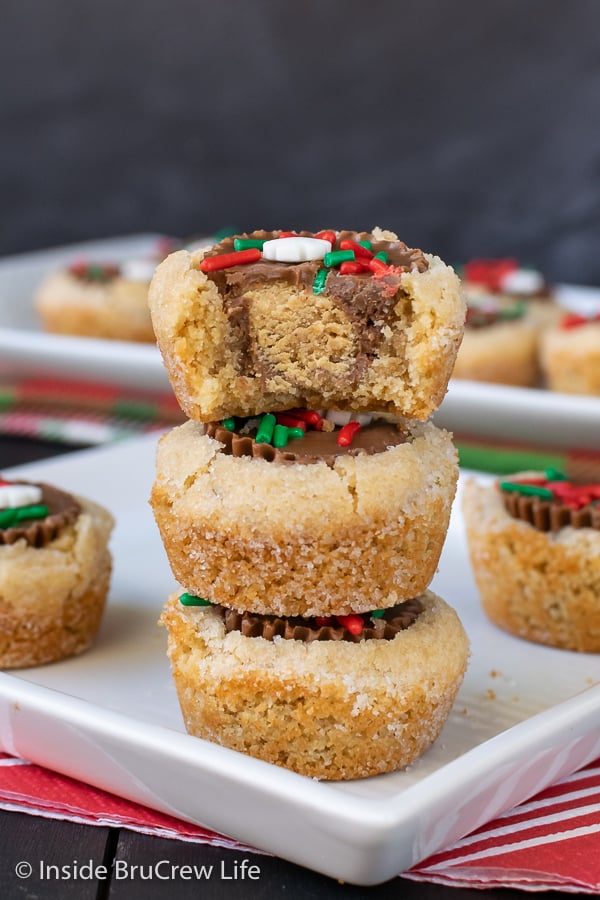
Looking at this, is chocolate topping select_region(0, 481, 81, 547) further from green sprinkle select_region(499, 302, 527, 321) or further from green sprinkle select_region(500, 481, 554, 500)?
green sprinkle select_region(499, 302, 527, 321)

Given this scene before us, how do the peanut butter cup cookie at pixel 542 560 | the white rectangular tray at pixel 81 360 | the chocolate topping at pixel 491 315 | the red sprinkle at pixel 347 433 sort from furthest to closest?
the chocolate topping at pixel 491 315
the white rectangular tray at pixel 81 360
the peanut butter cup cookie at pixel 542 560
the red sprinkle at pixel 347 433

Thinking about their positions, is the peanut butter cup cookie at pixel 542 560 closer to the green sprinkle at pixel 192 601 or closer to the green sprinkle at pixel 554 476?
the green sprinkle at pixel 554 476

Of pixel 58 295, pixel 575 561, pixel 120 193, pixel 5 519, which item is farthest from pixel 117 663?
pixel 120 193

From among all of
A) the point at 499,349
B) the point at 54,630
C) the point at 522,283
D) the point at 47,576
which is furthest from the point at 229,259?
the point at 522,283

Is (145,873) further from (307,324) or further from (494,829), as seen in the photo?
(307,324)

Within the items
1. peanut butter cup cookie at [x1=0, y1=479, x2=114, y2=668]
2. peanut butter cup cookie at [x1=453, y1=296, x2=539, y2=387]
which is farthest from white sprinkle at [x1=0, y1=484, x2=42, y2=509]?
peanut butter cup cookie at [x1=453, y1=296, x2=539, y2=387]

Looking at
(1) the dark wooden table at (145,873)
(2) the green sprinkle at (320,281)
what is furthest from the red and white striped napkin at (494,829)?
(2) the green sprinkle at (320,281)
